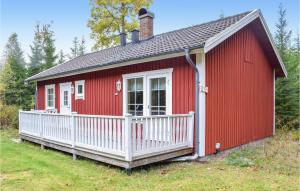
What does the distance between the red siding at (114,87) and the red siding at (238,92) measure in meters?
0.55

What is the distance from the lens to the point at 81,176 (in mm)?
5105

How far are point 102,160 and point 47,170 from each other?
1155mm

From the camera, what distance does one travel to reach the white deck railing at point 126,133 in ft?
17.3

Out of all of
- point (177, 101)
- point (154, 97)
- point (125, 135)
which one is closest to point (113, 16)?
point (154, 97)

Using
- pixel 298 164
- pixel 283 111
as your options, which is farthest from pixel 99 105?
pixel 283 111

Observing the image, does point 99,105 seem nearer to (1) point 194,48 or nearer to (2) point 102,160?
(2) point 102,160

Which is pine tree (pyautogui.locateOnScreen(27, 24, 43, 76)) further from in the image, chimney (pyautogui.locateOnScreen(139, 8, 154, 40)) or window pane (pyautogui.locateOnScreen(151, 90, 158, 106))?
window pane (pyautogui.locateOnScreen(151, 90, 158, 106))

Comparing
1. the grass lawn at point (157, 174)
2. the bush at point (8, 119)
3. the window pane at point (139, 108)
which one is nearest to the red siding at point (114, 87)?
the window pane at point (139, 108)

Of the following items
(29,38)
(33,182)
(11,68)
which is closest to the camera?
(33,182)

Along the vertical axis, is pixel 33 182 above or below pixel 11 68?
below

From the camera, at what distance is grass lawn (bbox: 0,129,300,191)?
14.6ft

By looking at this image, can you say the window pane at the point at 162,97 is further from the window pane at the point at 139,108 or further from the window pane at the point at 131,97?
the window pane at the point at 131,97

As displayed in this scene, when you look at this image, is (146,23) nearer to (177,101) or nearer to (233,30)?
(233,30)

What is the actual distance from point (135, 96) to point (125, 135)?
2929 millimetres
